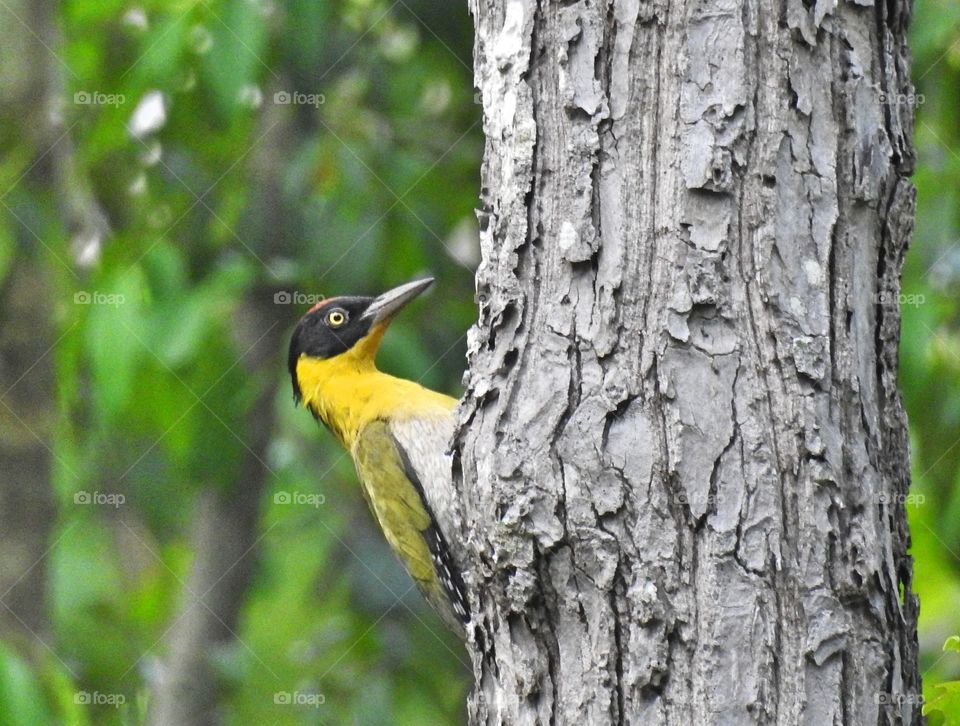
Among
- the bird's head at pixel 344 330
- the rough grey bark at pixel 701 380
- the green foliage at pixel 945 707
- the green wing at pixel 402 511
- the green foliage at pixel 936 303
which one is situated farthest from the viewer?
the bird's head at pixel 344 330

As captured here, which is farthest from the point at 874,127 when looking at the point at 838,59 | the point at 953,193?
the point at 953,193

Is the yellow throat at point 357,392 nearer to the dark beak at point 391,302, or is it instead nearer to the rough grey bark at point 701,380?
the dark beak at point 391,302

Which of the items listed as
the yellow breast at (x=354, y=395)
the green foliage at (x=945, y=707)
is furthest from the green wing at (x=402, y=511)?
the green foliage at (x=945, y=707)

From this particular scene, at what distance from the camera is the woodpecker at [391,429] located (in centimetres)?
534

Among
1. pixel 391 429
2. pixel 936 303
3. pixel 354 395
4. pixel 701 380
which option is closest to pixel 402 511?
pixel 391 429

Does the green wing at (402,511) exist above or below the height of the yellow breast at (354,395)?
below

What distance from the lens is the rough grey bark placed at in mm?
2375

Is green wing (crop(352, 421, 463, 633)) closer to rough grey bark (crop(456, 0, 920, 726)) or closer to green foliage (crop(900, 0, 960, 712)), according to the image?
green foliage (crop(900, 0, 960, 712))

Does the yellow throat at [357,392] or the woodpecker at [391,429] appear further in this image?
the yellow throat at [357,392]

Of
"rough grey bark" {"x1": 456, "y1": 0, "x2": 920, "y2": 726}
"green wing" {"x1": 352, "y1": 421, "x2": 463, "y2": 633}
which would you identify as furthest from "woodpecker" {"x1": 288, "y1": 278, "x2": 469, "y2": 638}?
"rough grey bark" {"x1": 456, "y1": 0, "x2": 920, "y2": 726}

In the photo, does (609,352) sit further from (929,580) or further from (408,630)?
(929,580)

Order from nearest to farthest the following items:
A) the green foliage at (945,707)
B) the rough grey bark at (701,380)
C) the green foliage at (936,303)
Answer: the rough grey bark at (701,380)
the green foliage at (945,707)
the green foliage at (936,303)

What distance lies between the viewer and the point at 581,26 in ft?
8.51

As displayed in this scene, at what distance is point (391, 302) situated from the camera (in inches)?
220
